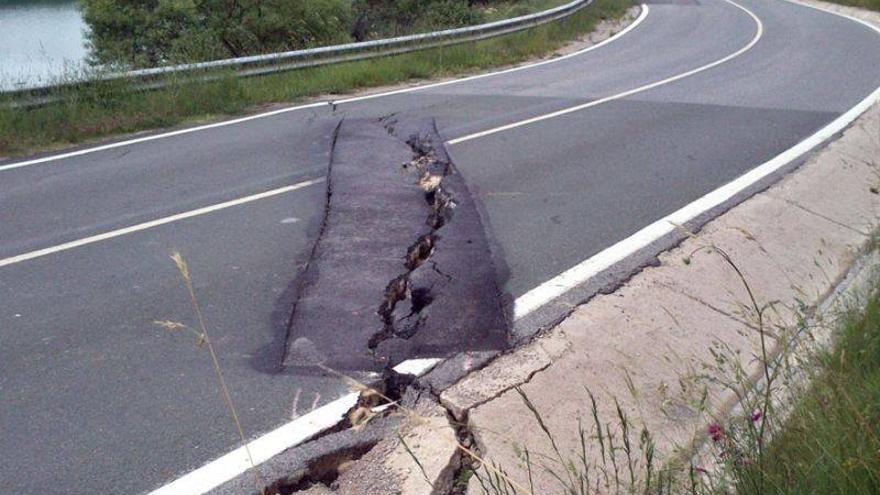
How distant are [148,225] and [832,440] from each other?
19.2 feet

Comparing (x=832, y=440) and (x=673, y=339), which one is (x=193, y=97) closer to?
(x=673, y=339)

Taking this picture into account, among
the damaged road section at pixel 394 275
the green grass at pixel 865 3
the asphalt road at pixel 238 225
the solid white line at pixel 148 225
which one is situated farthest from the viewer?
the green grass at pixel 865 3

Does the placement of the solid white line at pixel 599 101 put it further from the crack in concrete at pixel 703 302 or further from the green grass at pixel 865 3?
the green grass at pixel 865 3

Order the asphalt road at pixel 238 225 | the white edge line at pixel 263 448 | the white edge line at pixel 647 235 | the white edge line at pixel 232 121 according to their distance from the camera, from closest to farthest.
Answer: the white edge line at pixel 263 448, the asphalt road at pixel 238 225, the white edge line at pixel 647 235, the white edge line at pixel 232 121

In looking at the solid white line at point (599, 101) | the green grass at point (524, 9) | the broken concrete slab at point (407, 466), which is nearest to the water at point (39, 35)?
the solid white line at point (599, 101)

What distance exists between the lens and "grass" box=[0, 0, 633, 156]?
11266 mm

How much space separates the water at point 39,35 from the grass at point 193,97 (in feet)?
22.7

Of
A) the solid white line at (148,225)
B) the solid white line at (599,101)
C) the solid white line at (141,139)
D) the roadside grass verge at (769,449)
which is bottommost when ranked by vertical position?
the solid white line at (599,101)

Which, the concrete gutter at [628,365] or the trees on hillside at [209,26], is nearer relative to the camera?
the concrete gutter at [628,365]

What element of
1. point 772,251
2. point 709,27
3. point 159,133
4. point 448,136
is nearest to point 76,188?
point 159,133

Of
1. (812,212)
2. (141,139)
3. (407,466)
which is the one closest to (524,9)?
(141,139)

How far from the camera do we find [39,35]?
30.4 metres

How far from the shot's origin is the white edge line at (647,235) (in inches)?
240

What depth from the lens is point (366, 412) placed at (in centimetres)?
462
